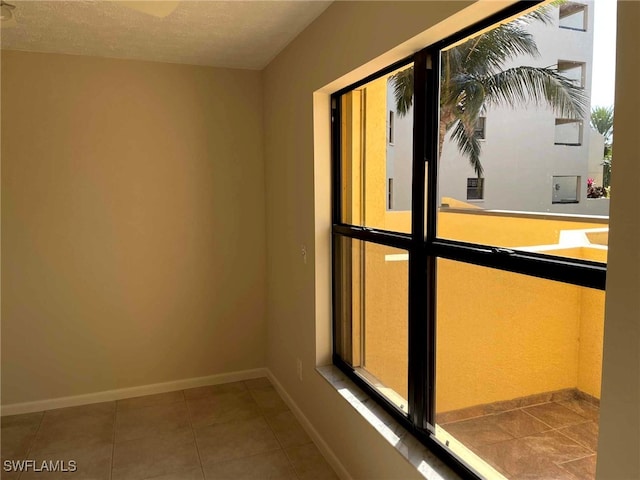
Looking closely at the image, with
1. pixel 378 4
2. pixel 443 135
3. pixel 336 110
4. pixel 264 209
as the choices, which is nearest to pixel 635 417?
pixel 443 135

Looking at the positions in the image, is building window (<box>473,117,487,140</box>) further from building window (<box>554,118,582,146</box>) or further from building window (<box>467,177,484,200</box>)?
building window (<box>554,118,582,146</box>)

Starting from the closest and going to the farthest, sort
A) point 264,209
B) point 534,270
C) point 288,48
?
point 534,270 → point 288,48 → point 264,209

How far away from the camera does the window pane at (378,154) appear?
2086 mm

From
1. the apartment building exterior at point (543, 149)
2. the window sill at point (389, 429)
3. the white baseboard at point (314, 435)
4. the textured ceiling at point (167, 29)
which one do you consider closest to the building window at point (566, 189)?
the apartment building exterior at point (543, 149)

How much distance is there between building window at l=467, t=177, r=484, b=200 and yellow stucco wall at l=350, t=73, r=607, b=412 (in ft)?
0.23

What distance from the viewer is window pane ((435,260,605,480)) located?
132cm

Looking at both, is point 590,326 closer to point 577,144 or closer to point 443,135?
point 577,144

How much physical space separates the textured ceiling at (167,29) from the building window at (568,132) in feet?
4.71

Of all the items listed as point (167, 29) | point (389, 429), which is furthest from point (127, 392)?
point (167, 29)

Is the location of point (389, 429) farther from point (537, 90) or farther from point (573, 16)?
point (573, 16)

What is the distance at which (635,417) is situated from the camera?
1.02 meters

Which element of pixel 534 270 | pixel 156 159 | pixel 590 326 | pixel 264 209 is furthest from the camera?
pixel 264 209

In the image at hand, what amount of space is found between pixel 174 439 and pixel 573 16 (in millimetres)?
2859

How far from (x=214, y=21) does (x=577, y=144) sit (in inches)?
79.7
